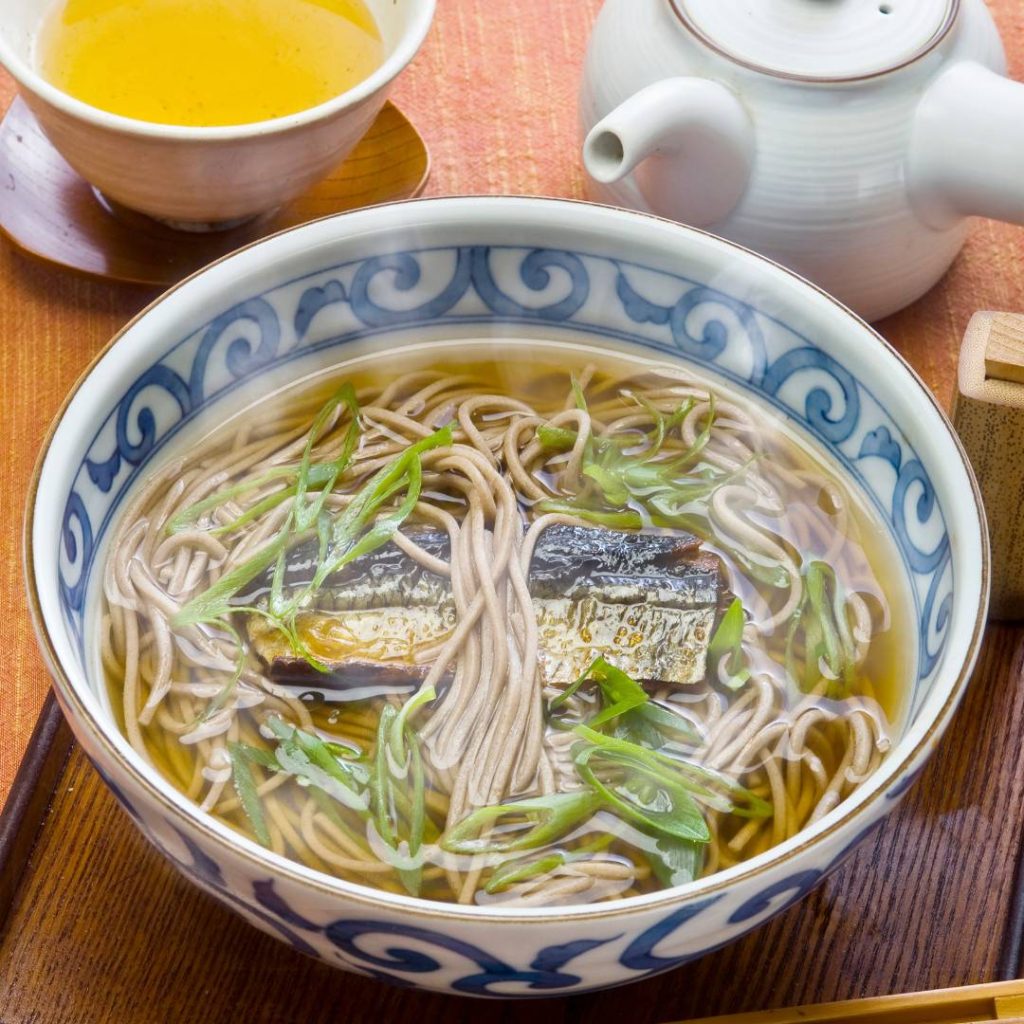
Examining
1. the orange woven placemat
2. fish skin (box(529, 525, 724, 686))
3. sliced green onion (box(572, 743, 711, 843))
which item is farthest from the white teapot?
sliced green onion (box(572, 743, 711, 843))

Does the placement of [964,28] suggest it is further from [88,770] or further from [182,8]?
[88,770]

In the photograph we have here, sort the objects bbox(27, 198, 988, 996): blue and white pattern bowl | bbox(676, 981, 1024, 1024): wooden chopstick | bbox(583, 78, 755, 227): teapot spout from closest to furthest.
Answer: bbox(27, 198, 988, 996): blue and white pattern bowl, bbox(676, 981, 1024, 1024): wooden chopstick, bbox(583, 78, 755, 227): teapot spout

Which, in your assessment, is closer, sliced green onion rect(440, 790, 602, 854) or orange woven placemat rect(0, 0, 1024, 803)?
sliced green onion rect(440, 790, 602, 854)

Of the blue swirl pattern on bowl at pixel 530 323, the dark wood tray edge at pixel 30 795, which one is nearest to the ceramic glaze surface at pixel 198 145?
the blue swirl pattern on bowl at pixel 530 323

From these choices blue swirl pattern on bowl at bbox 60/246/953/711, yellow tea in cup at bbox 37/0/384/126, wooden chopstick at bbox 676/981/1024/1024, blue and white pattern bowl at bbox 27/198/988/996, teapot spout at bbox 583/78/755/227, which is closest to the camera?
blue and white pattern bowl at bbox 27/198/988/996

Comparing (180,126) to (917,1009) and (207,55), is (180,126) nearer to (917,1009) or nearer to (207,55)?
(207,55)

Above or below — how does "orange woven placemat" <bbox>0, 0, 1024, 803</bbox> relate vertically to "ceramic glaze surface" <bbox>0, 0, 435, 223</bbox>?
below

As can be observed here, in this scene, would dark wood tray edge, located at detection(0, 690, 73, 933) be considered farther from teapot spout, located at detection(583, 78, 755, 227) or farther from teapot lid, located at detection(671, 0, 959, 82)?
teapot lid, located at detection(671, 0, 959, 82)
